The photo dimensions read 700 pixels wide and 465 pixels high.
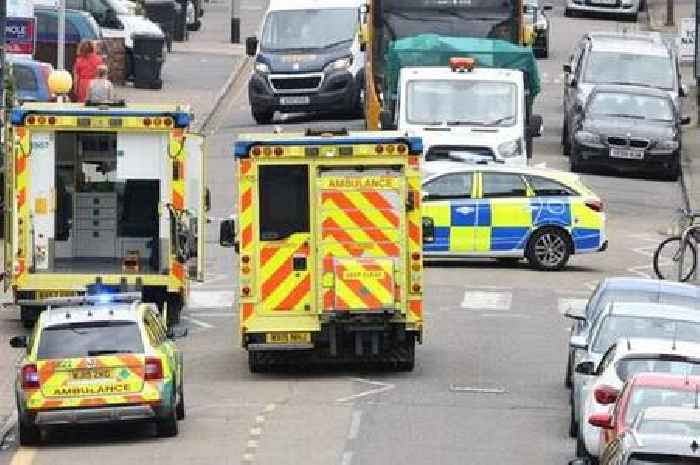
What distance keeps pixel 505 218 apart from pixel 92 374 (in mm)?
14587

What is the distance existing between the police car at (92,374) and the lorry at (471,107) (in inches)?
683

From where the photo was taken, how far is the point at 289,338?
95.1ft

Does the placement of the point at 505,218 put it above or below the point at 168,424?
above

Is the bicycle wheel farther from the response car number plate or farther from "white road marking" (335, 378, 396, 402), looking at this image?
the response car number plate

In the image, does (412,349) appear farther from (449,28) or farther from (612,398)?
(449,28)

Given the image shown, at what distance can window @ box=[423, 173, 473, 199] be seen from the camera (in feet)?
127

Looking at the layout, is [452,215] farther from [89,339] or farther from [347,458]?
[347,458]

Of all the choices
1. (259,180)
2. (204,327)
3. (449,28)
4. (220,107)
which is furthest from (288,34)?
(259,180)

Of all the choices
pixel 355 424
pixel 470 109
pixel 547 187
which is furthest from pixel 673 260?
pixel 355 424

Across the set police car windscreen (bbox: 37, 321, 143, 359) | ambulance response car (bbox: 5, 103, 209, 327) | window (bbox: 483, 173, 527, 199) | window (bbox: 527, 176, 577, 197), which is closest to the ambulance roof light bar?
window (bbox: 483, 173, 527, 199)

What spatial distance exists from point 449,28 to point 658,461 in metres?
28.9

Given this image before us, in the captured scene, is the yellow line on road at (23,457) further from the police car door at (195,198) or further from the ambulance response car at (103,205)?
the police car door at (195,198)

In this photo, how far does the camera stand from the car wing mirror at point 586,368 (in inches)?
939

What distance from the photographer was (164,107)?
32500 mm
